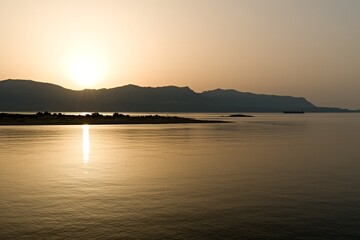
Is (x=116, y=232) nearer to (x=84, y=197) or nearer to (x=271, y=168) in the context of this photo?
(x=84, y=197)

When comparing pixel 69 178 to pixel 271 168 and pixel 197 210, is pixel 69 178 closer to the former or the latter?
pixel 197 210

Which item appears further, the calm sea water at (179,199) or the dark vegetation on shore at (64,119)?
the dark vegetation on shore at (64,119)

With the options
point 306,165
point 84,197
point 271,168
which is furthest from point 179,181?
point 306,165

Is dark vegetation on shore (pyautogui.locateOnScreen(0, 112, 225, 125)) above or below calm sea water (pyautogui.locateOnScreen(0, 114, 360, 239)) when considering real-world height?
above

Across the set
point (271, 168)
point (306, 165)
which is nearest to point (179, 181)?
point (271, 168)

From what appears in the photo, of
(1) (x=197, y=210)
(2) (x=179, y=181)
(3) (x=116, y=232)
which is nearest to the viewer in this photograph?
(3) (x=116, y=232)

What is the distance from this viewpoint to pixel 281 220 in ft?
52.8

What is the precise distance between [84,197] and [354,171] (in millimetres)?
20433

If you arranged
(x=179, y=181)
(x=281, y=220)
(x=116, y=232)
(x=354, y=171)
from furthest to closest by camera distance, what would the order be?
(x=354, y=171)
(x=179, y=181)
(x=281, y=220)
(x=116, y=232)

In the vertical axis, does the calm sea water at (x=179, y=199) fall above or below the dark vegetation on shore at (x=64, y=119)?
below

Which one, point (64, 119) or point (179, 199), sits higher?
point (64, 119)

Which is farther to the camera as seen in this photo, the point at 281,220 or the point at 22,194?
the point at 22,194

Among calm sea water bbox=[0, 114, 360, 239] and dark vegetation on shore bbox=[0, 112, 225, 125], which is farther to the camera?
dark vegetation on shore bbox=[0, 112, 225, 125]

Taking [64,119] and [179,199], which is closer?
[179,199]
